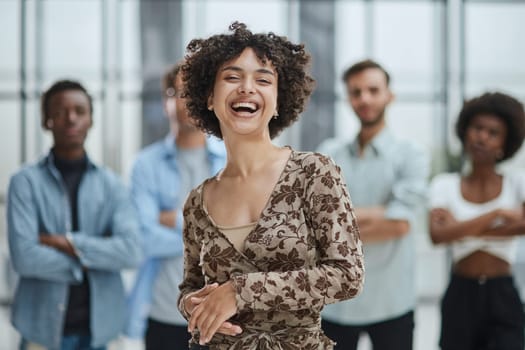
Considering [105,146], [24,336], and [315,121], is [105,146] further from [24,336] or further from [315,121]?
[24,336]

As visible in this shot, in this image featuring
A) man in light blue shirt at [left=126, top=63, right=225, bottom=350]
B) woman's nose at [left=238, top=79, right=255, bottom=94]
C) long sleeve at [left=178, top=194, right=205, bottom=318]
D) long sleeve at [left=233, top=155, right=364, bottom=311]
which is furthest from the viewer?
man in light blue shirt at [left=126, top=63, right=225, bottom=350]

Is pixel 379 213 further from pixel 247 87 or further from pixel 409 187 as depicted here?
pixel 247 87

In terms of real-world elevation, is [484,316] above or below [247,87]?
below

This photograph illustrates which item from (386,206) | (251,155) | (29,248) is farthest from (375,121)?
(251,155)

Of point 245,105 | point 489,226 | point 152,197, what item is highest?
point 245,105

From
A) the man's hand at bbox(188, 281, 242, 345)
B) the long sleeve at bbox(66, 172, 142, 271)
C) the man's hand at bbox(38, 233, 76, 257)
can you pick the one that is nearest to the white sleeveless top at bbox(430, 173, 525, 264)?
the long sleeve at bbox(66, 172, 142, 271)

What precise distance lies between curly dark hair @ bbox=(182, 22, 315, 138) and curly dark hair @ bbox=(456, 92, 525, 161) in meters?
1.78

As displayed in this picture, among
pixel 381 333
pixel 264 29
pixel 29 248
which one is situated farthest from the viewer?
pixel 264 29

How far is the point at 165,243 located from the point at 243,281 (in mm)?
1767

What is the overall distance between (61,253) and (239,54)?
173 centimetres

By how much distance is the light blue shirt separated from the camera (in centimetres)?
322

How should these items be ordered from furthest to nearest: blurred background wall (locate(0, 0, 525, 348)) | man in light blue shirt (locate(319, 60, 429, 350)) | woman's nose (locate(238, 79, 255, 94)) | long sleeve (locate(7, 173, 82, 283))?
1. blurred background wall (locate(0, 0, 525, 348))
2. man in light blue shirt (locate(319, 60, 429, 350))
3. long sleeve (locate(7, 173, 82, 283))
4. woman's nose (locate(238, 79, 255, 94))

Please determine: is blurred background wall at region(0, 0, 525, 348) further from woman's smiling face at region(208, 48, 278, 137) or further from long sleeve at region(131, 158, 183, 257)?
woman's smiling face at region(208, 48, 278, 137)

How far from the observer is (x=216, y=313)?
1587 mm
